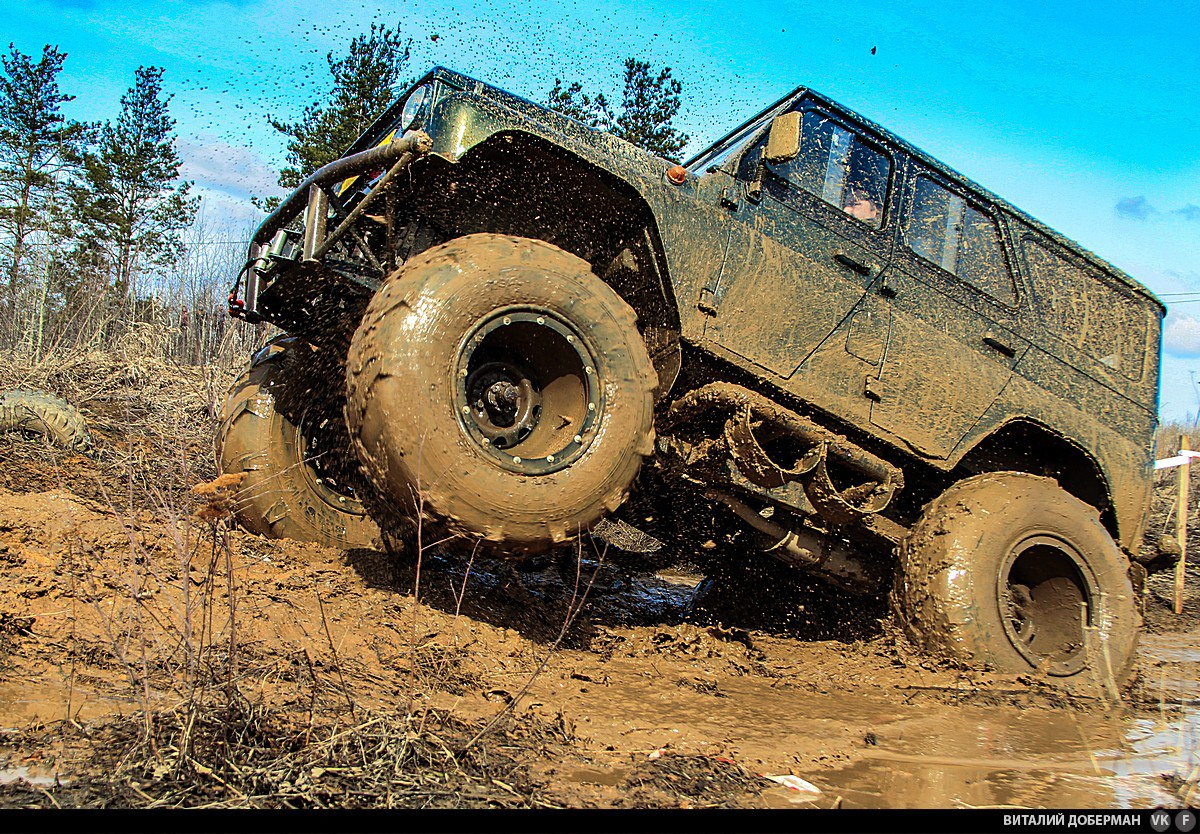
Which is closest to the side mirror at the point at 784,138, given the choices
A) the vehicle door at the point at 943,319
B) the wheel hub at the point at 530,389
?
the vehicle door at the point at 943,319

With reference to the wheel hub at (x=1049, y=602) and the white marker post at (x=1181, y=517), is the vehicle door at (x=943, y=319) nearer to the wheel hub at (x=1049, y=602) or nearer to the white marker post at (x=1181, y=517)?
the wheel hub at (x=1049, y=602)

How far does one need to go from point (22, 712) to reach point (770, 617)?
175 inches

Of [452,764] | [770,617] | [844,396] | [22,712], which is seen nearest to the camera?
[452,764]

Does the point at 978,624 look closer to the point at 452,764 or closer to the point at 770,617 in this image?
the point at 770,617

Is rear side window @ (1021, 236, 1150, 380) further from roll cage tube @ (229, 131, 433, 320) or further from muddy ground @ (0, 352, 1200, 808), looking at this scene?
roll cage tube @ (229, 131, 433, 320)

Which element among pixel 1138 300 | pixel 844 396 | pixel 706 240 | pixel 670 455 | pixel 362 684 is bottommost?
pixel 362 684

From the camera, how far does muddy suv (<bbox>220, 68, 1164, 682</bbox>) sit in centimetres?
338

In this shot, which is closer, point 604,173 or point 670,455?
point 604,173

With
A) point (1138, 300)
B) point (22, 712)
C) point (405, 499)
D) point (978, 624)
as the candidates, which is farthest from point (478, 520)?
point (1138, 300)

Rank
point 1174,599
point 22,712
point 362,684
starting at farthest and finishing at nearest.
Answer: point 1174,599 < point 362,684 < point 22,712

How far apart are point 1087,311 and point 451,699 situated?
428 centimetres

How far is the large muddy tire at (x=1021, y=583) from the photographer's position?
429cm

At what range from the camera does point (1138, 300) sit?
5.21 m

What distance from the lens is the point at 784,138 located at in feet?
12.6
